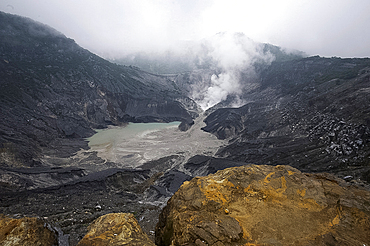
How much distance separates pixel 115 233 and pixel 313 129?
2489 centimetres

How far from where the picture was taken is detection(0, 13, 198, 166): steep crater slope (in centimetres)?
2783

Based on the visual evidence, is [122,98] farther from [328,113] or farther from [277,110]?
[328,113]

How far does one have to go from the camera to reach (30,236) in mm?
6305

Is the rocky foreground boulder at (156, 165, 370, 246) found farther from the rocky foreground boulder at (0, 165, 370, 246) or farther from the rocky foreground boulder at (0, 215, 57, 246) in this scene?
the rocky foreground boulder at (0, 215, 57, 246)

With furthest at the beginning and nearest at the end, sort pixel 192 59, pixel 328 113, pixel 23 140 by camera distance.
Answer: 1. pixel 192 59
2. pixel 23 140
3. pixel 328 113

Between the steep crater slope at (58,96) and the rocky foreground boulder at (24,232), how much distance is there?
63.7ft

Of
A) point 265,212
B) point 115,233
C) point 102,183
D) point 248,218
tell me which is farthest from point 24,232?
point 102,183

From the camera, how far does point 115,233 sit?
5.54 m


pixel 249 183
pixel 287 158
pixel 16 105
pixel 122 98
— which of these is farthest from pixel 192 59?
pixel 249 183

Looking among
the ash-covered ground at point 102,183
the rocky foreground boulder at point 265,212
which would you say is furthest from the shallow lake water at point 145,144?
the rocky foreground boulder at point 265,212

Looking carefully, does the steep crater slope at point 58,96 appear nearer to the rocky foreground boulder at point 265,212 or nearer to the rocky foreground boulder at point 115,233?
the rocky foreground boulder at point 115,233

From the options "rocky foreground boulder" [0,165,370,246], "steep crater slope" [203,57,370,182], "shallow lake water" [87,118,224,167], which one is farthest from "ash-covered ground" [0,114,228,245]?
"steep crater slope" [203,57,370,182]

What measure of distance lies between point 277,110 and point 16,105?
45.6 metres

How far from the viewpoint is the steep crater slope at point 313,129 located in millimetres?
16328
